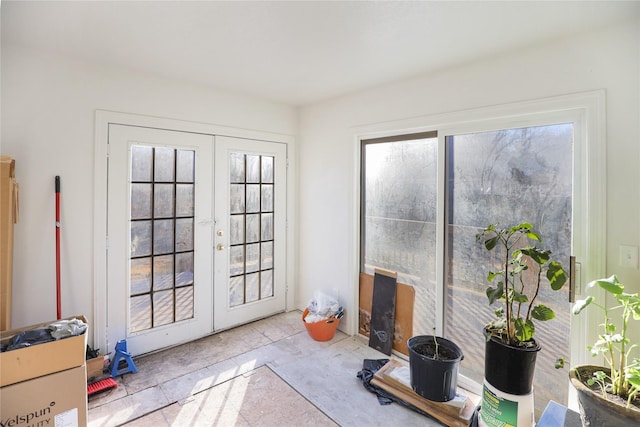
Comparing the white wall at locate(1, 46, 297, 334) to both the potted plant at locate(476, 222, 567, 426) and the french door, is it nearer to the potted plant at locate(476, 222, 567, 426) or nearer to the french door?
the french door

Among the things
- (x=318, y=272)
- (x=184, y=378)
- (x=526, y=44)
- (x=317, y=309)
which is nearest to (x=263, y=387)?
(x=184, y=378)

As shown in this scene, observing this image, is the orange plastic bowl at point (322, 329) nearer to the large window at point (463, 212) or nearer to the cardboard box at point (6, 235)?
the large window at point (463, 212)

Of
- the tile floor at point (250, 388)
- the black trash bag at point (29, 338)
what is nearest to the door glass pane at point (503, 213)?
the tile floor at point (250, 388)

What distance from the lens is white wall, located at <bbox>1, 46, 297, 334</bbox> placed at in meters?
2.34

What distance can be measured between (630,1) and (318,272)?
320cm

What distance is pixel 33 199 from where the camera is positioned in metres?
2.40

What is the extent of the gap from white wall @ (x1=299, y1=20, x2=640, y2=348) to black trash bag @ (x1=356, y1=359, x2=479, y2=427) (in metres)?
0.61

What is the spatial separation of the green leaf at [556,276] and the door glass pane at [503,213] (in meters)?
0.47

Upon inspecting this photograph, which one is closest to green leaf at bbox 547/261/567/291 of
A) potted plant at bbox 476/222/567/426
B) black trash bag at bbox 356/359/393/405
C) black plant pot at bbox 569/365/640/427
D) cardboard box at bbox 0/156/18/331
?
potted plant at bbox 476/222/567/426

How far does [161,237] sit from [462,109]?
281cm

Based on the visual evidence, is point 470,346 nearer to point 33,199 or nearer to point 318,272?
point 318,272

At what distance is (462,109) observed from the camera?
248cm

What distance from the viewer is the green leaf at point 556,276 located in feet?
5.64

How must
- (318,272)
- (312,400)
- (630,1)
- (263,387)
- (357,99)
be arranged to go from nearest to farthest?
(630,1), (312,400), (263,387), (357,99), (318,272)
